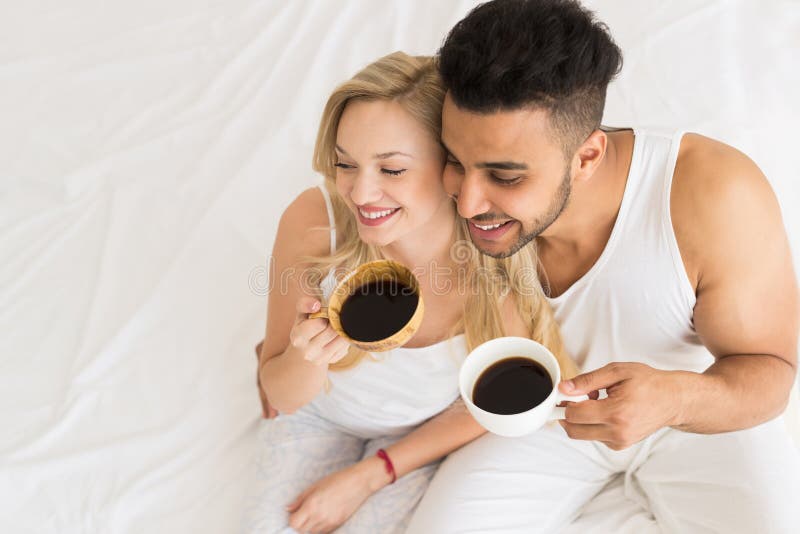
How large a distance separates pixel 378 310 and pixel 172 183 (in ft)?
4.25

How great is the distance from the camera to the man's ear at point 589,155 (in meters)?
1.24

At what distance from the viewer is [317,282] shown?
4.90ft

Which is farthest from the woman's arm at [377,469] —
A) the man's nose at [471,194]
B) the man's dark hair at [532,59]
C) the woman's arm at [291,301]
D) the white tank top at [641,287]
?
the man's dark hair at [532,59]

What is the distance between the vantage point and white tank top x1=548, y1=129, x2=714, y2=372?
1361mm

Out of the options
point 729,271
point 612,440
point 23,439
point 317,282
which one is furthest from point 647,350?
point 23,439

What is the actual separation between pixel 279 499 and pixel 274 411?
226mm

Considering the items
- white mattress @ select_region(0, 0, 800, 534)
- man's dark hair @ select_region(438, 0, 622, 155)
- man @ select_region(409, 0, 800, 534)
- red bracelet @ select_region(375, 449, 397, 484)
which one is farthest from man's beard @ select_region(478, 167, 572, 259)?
white mattress @ select_region(0, 0, 800, 534)

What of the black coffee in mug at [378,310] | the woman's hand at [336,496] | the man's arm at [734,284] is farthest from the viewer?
the woman's hand at [336,496]

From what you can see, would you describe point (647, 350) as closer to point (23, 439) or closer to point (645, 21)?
point (645, 21)

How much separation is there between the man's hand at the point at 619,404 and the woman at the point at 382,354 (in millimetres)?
361

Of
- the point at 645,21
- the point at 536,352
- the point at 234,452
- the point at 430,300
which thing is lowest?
the point at 234,452

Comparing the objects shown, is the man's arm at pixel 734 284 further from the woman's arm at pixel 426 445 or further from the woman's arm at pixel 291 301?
the woman's arm at pixel 291 301

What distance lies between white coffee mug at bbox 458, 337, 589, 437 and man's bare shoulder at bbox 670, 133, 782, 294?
15.7 inches

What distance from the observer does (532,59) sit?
3.64 feet
